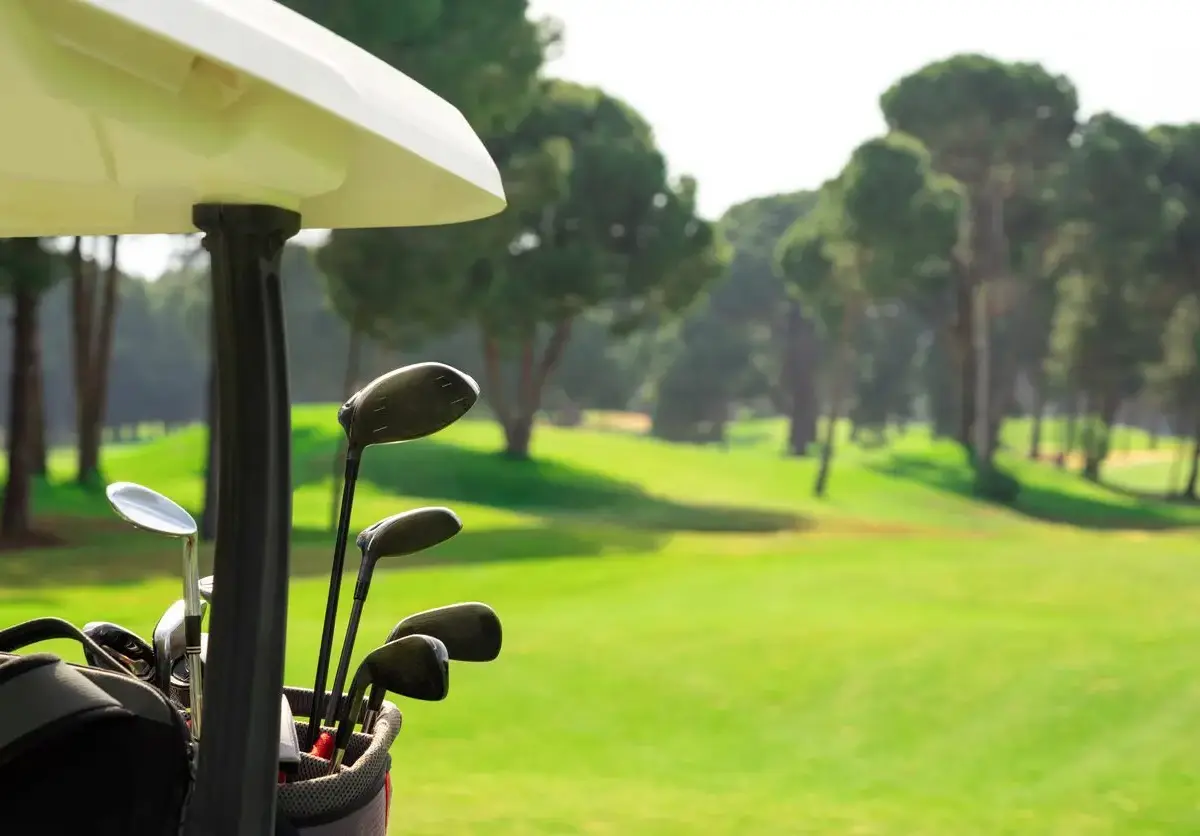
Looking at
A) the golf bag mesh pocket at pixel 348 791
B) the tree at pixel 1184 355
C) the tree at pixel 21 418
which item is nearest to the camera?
the golf bag mesh pocket at pixel 348 791

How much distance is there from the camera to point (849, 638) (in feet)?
28.8

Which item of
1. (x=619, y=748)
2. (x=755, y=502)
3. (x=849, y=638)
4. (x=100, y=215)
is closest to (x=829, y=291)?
(x=755, y=502)

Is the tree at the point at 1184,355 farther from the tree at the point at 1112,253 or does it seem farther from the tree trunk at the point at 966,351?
the tree trunk at the point at 966,351

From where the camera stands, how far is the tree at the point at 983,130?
41.4 m

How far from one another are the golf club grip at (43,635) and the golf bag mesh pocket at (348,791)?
1.06 feet

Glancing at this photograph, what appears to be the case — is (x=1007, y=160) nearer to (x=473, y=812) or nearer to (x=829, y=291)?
(x=829, y=291)

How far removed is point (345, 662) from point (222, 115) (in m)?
0.83

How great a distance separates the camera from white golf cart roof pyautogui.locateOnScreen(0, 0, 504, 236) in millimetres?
1184

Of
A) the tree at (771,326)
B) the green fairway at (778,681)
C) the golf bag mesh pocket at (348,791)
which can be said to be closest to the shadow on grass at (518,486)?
the green fairway at (778,681)

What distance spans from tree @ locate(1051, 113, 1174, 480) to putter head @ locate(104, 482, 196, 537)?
1615 inches

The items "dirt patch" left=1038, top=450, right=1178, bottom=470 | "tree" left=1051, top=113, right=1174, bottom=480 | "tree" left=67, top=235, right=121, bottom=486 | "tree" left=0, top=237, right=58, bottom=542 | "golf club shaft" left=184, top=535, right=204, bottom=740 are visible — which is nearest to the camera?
"golf club shaft" left=184, top=535, right=204, bottom=740

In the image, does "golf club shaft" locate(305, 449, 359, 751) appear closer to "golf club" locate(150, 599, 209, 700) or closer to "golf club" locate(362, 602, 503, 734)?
"golf club" locate(362, 602, 503, 734)

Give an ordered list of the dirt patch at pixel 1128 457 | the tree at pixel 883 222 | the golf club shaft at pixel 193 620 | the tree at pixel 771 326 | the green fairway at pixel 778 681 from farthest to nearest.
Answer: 1. the dirt patch at pixel 1128 457
2. the tree at pixel 771 326
3. the tree at pixel 883 222
4. the green fairway at pixel 778 681
5. the golf club shaft at pixel 193 620

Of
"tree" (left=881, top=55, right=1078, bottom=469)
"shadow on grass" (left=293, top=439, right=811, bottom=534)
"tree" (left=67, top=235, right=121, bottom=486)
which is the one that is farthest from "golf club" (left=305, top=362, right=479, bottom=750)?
"tree" (left=881, top=55, right=1078, bottom=469)
